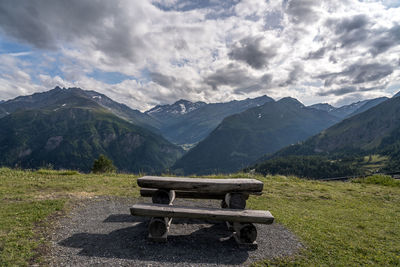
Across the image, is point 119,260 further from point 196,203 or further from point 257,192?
point 196,203

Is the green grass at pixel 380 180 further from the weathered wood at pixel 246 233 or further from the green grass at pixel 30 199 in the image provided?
the green grass at pixel 30 199

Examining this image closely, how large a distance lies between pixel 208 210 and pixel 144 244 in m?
2.34

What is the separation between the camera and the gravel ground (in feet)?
18.9

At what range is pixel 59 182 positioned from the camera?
13234 millimetres

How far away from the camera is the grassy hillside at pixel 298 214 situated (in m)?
6.16

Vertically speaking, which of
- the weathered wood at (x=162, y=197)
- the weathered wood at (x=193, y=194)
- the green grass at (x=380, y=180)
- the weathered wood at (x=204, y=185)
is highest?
the weathered wood at (x=204, y=185)

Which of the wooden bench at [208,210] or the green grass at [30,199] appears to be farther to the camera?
the wooden bench at [208,210]

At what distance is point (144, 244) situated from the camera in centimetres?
659

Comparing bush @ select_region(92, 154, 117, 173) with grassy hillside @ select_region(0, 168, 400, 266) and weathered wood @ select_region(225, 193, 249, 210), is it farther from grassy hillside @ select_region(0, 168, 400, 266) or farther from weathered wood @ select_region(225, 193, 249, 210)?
weathered wood @ select_region(225, 193, 249, 210)

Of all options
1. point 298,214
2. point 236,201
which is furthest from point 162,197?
point 298,214

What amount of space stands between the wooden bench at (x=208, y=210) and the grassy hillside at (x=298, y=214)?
1.21 m

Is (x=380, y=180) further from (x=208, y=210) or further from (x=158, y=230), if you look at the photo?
(x=158, y=230)

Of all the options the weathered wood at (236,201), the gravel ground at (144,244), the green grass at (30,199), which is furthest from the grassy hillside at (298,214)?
the weathered wood at (236,201)

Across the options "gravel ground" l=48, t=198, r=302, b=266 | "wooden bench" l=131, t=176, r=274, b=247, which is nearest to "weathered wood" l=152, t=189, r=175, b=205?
"wooden bench" l=131, t=176, r=274, b=247
